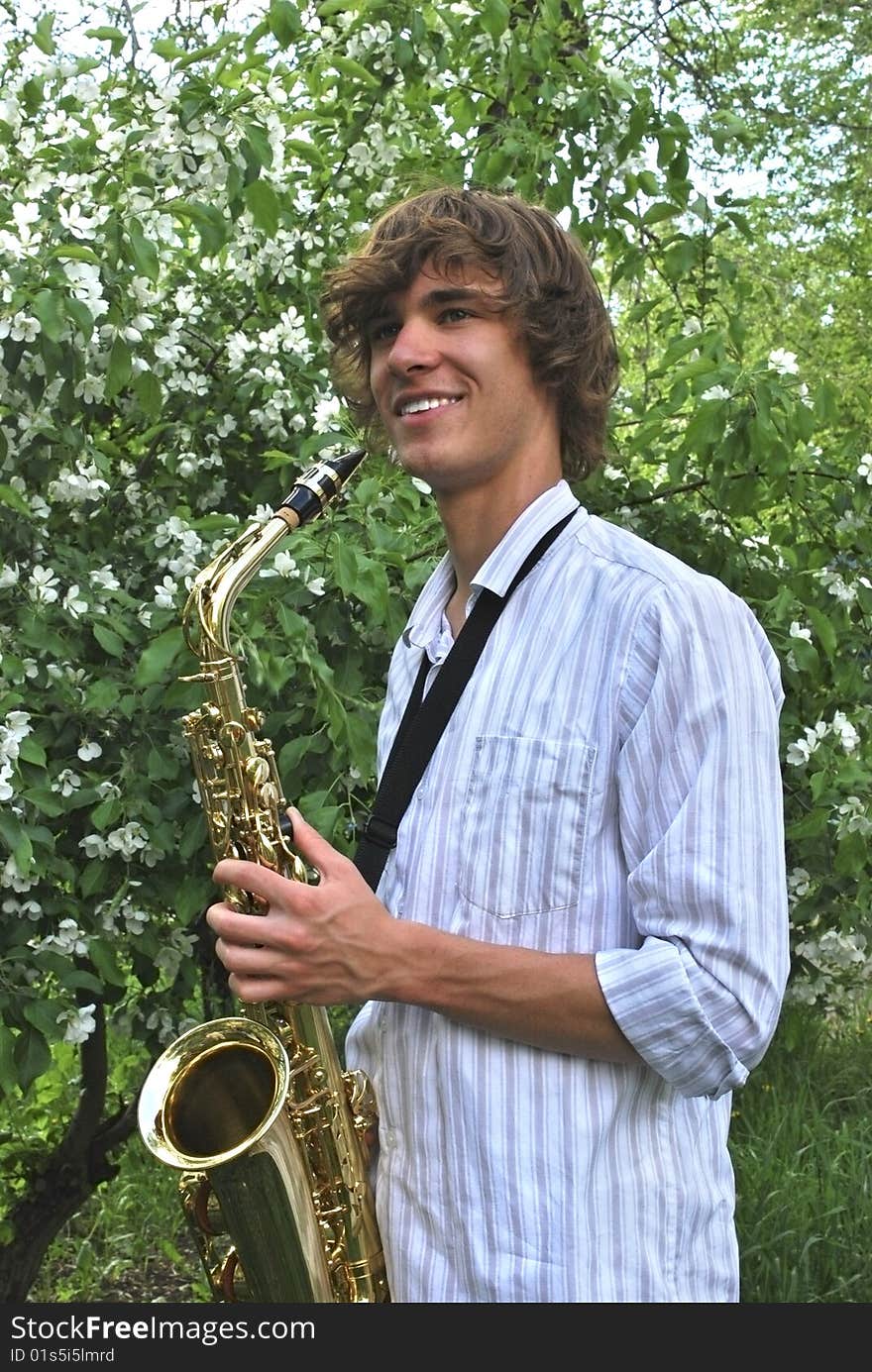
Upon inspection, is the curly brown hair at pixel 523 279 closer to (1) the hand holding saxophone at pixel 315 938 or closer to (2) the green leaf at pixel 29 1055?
(1) the hand holding saxophone at pixel 315 938

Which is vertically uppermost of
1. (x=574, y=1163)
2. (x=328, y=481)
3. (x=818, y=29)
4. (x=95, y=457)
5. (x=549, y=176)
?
(x=818, y=29)

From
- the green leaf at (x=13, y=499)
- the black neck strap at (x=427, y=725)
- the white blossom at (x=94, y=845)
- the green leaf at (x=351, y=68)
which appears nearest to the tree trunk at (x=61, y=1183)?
the white blossom at (x=94, y=845)

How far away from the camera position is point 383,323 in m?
2.19

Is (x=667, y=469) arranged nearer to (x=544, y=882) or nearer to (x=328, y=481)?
(x=328, y=481)

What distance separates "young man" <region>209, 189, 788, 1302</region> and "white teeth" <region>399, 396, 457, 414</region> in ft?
0.67

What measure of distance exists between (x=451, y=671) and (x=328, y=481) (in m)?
0.63

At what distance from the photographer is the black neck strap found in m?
1.99

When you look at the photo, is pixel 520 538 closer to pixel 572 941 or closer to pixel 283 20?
pixel 572 941

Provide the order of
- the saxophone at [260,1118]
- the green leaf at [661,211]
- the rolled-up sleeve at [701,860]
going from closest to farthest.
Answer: the rolled-up sleeve at [701,860], the saxophone at [260,1118], the green leaf at [661,211]

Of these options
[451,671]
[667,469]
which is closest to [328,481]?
[451,671]

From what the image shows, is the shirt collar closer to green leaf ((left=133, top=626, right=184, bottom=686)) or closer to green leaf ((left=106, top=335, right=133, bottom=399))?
green leaf ((left=133, top=626, right=184, bottom=686))

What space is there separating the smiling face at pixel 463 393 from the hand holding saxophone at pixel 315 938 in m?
0.58

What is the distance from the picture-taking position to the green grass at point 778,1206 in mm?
4117

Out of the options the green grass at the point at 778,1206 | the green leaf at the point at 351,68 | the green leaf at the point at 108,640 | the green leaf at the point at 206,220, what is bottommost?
the green grass at the point at 778,1206
